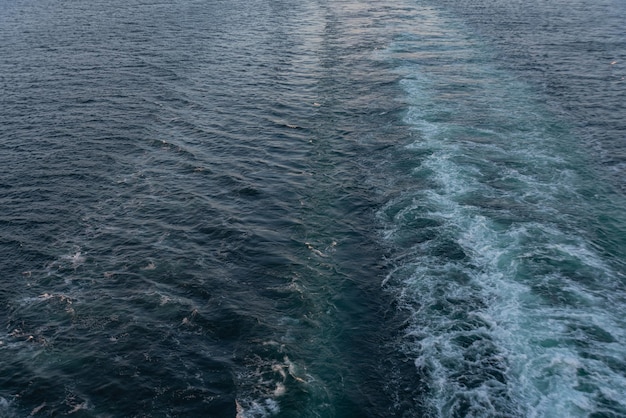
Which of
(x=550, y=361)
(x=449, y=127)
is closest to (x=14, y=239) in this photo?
(x=550, y=361)

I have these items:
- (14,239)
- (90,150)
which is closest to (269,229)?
(14,239)

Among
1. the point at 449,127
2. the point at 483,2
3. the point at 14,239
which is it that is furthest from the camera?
the point at 483,2

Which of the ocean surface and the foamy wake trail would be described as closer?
the foamy wake trail

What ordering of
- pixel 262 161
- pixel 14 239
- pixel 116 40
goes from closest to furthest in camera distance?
pixel 14 239
pixel 262 161
pixel 116 40

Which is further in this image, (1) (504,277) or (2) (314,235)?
(2) (314,235)

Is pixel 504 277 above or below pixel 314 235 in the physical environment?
above

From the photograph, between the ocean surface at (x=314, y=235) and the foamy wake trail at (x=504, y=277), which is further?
the ocean surface at (x=314, y=235)

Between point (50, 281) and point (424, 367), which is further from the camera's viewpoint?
point (50, 281)

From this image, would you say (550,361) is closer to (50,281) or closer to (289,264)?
(289,264)
